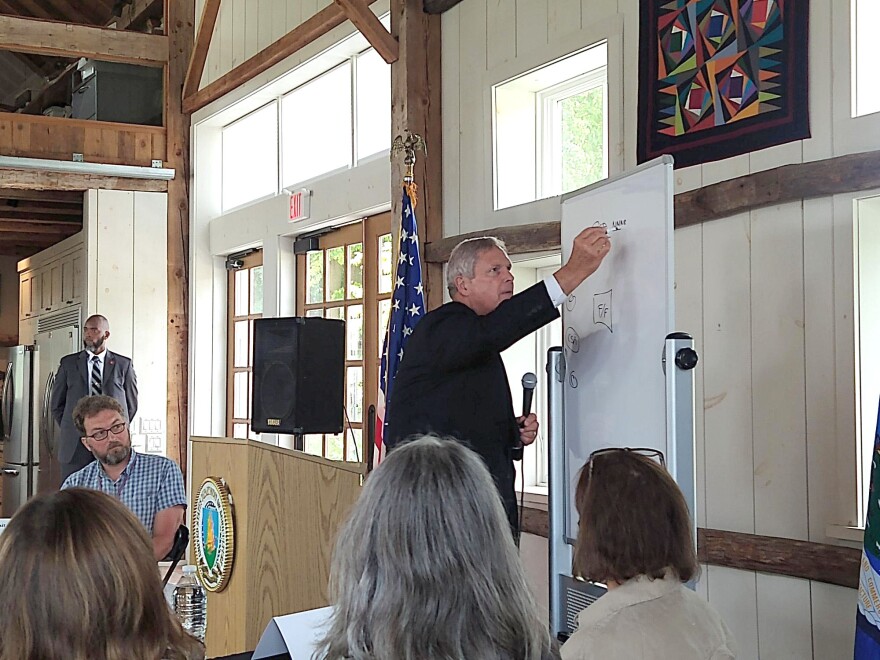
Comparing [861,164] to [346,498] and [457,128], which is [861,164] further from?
[457,128]

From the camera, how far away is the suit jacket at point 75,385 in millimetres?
6805

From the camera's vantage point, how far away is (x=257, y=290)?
7.37m

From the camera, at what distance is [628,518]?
1998mm

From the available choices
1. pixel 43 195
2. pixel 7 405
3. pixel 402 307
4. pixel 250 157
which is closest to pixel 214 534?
pixel 402 307

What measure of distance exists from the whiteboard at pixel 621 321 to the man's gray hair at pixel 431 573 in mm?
1410

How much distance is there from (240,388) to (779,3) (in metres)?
5.24

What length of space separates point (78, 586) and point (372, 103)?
4791mm

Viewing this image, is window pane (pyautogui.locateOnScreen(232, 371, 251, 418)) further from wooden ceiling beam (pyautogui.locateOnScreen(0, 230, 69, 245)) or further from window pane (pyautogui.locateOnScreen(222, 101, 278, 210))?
wooden ceiling beam (pyautogui.locateOnScreen(0, 230, 69, 245))

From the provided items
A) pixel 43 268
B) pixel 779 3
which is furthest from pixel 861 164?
pixel 43 268

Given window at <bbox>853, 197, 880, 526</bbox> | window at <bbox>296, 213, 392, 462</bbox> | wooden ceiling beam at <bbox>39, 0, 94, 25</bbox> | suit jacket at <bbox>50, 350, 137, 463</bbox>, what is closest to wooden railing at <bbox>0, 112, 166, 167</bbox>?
suit jacket at <bbox>50, 350, 137, 463</bbox>

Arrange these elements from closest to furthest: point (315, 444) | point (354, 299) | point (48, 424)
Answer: point (354, 299) → point (315, 444) → point (48, 424)

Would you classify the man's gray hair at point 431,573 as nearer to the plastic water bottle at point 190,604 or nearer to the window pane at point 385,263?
the plastic water bottle at point 190,604

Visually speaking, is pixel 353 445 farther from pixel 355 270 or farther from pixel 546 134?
pixel 546 134

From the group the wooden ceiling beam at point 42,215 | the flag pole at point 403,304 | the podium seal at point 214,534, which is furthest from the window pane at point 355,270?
the wooden ceiling beam at point 42,215
